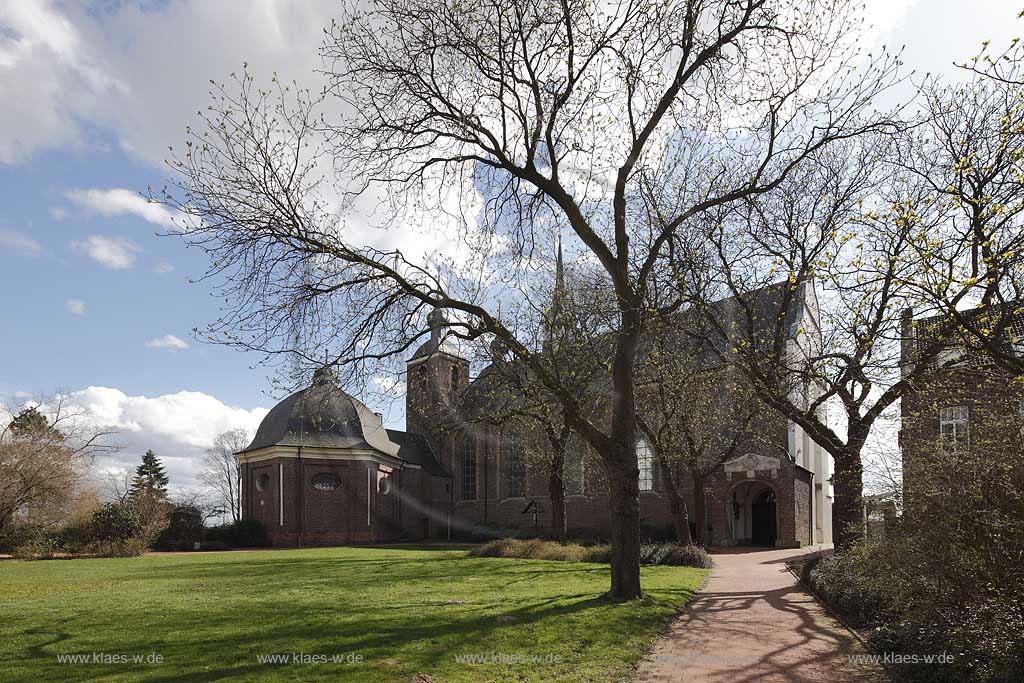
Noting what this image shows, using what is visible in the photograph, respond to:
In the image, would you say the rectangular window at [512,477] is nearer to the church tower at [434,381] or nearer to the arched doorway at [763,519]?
the arched doorway at [763,519]

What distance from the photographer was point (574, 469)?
1329 inches

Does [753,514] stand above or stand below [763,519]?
above

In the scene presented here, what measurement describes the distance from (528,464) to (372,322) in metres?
17.5

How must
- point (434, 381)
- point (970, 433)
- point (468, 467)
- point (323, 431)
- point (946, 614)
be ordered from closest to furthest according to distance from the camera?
point (946, 614) → point (970, 433) → point (434, 381) → point (323, 431) → point (468, 467)

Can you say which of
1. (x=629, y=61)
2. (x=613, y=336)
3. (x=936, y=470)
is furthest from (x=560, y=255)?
(x=936, y=470)

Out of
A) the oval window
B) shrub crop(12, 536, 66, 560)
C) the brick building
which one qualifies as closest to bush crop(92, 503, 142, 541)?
shrub crop(12, 536, 66, 560)

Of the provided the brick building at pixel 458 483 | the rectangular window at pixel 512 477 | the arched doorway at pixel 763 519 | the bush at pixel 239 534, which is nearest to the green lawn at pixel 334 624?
the brick building at pixel 458 483

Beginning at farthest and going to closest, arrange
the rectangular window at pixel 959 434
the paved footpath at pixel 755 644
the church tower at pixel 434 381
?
the church tower at pixel 434 381, the rectangular window at pixel 959 434, the paved footpath at pixel 755 644

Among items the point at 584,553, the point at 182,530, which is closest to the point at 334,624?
the point at 584,553

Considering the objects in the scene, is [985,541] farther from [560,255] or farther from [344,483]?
[344,483]

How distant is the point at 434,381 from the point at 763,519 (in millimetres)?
22611

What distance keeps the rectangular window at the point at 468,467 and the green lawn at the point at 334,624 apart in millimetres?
28435

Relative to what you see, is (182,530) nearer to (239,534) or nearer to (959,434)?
(239,534)

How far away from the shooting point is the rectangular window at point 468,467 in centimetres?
4725
